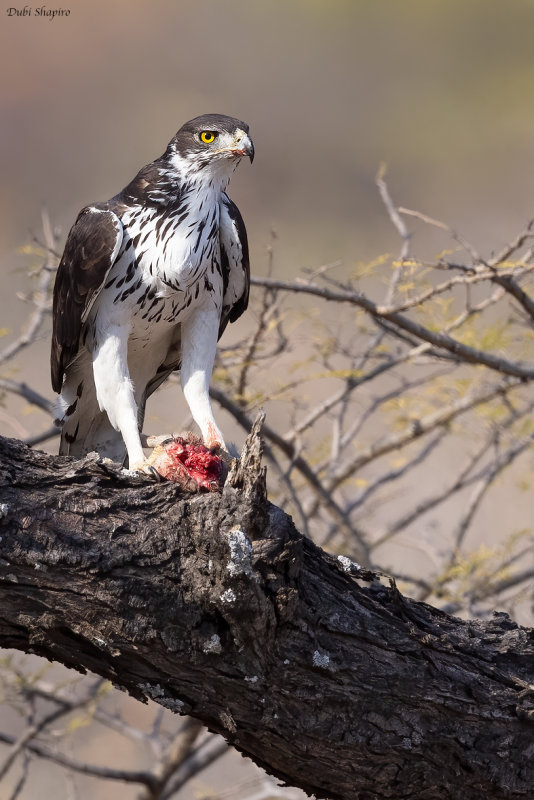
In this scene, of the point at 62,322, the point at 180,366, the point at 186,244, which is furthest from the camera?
the point at 180,366

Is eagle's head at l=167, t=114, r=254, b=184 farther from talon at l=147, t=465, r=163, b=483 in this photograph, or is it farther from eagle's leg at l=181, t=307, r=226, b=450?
talon at l=147, t=465, r=163, b=483

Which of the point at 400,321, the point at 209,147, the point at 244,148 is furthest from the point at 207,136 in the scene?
the point at 400,321

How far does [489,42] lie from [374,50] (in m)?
3.10

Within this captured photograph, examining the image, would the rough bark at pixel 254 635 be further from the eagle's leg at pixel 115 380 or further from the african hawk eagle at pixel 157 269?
the eagle's leg at pixel 115 380

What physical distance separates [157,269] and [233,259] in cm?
52

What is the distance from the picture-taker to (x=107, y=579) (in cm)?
300

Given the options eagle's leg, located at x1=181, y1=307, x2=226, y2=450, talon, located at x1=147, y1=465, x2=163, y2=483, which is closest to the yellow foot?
talon, located at x1=147, y1=465, x2=163, y2=483

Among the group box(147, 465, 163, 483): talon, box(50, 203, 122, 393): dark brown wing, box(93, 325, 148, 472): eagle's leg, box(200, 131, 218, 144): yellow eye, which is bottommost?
box(147, 465, 163, 483): talon

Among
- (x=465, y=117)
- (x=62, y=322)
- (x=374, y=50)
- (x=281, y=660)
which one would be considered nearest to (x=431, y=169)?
(x=465, y=117)

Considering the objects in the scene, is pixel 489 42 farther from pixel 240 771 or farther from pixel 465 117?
pixel 240 771

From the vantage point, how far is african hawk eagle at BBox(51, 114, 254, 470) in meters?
4.42

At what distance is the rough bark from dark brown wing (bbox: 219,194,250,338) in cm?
182

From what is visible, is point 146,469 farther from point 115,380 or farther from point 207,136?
point 207,136

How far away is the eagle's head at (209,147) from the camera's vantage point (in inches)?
177
